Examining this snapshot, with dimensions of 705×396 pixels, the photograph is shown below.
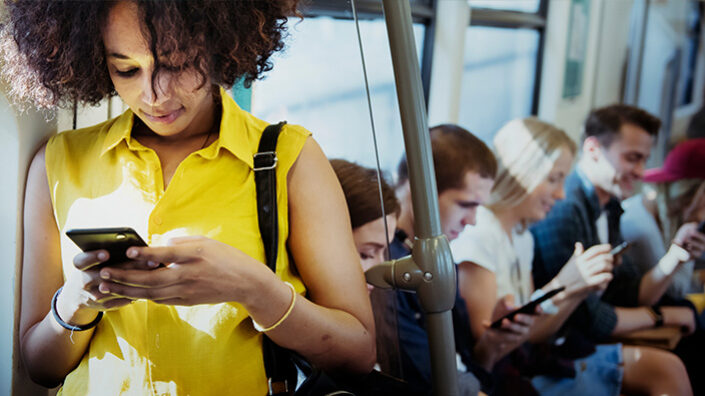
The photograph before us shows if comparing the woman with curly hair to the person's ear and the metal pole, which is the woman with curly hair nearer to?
the metal pole

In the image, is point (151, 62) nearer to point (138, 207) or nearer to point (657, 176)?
point (138, 207)

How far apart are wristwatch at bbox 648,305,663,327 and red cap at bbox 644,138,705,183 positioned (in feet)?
1.38

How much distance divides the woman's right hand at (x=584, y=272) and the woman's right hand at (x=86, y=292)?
157 cm

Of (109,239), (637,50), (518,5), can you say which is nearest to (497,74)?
(518,5)

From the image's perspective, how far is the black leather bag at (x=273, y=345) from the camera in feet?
2.36

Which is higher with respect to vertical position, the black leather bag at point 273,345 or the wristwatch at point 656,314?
the black leather bag at point 273,345

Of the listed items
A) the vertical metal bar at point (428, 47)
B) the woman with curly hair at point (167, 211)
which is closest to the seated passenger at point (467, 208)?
the vertical metal bar at point (428, 47)

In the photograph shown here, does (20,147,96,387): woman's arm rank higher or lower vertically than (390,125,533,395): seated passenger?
higher

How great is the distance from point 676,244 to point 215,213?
6.20ft

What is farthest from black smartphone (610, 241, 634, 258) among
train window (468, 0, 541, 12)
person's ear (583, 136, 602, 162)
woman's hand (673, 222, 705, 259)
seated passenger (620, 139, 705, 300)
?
train window (468, 0, 541, 12)

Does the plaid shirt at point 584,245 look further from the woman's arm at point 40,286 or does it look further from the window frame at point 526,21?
the woman's arm at point 40,286

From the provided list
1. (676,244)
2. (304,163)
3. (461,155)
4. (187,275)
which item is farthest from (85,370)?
(676,244)

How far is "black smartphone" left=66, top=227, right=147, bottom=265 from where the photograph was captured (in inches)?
20.1

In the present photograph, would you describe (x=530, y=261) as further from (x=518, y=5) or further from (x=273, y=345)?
(x=273, y=345)
